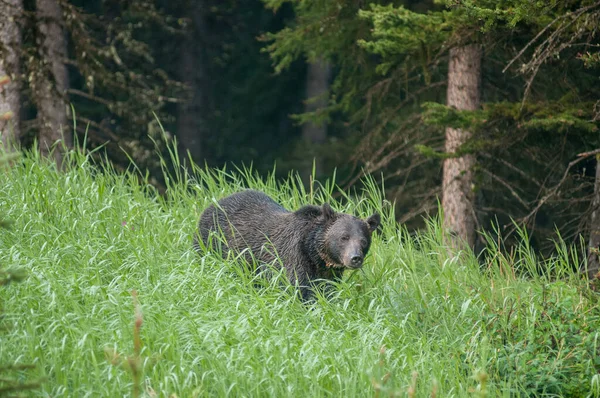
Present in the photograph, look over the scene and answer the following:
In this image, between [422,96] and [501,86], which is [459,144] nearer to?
[501,86]

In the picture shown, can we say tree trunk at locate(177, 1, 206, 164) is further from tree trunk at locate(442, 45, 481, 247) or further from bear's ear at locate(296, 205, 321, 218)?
bear's ear at locate(296, 205, 321, 218)

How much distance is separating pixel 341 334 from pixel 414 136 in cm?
603

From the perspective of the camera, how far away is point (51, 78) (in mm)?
11336

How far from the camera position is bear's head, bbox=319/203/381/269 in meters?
6.86

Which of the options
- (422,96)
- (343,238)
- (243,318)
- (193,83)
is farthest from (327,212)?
(193,83)

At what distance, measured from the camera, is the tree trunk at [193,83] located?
2017 cm

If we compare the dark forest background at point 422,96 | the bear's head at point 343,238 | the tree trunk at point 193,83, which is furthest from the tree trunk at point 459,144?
the tree trunk at point 193,83

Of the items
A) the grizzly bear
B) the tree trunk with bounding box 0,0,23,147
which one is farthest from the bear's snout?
the tree trunk with bounding box 0,0,23,147

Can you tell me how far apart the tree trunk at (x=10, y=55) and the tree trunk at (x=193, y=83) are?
893 cm

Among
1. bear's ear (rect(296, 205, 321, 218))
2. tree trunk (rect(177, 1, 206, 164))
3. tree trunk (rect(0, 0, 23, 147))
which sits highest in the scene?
tree trunk (rect(0, 0, 23, 147))

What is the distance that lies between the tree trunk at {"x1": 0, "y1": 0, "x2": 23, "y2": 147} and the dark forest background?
18 millimetres

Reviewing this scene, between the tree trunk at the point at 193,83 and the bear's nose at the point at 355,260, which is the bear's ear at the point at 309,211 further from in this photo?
the tree trunk at the point at 193,83

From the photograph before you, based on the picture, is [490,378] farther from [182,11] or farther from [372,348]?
[182,11]

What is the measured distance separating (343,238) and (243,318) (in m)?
1.25
